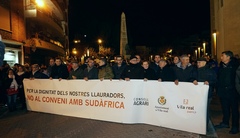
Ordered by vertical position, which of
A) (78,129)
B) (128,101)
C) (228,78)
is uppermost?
(228,78)

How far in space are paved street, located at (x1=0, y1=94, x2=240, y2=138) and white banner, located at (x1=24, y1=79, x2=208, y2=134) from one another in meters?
0.22

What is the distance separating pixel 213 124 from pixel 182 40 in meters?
69.7

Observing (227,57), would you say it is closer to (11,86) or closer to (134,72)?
(134,72)

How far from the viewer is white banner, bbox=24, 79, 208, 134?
628 cm

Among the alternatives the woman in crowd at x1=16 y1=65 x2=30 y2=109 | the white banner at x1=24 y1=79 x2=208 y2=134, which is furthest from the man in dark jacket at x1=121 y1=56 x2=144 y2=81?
the woman in crowd at x1=16 y1=65 x2=30 y2=109

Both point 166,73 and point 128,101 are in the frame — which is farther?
Answer: point 166,73

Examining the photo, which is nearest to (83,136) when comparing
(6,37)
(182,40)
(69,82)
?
(69,82)

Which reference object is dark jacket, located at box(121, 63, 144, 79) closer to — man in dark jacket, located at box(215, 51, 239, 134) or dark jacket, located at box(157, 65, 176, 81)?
dark jacket, located at box(157, 65, 176, 81)

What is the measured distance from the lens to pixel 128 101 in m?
7.24

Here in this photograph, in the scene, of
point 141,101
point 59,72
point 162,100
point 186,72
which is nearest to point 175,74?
point 186,72

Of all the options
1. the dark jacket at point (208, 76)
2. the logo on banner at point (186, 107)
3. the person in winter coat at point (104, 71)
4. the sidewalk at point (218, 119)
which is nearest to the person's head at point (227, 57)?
the dark jacket at point (208, 76)

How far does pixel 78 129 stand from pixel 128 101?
1638mm

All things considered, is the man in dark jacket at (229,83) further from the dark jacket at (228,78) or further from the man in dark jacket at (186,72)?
the man in dark jacket at (186,72)

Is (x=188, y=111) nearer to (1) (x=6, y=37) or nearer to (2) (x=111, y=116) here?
(2) (x=111, y=116)
